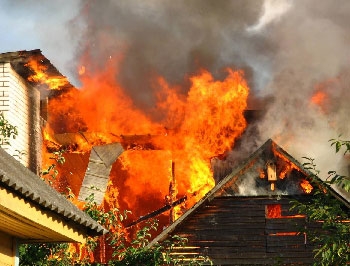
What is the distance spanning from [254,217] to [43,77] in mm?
6886

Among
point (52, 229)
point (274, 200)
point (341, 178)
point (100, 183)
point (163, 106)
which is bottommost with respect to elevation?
point (52, 229)

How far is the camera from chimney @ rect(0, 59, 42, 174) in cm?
1792

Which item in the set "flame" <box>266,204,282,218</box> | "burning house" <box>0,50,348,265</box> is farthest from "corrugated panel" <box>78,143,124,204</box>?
"flame" <box>266,204,282,218</box>

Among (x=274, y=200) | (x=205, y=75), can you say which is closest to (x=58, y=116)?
(x=205, y=75)

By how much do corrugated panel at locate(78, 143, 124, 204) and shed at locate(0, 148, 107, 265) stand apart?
13490 mm

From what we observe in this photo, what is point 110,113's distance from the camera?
988 inches

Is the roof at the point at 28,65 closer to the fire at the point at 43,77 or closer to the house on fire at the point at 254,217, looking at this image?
the fire at the point at 43,77

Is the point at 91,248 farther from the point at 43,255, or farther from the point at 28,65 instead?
the point at 28,65

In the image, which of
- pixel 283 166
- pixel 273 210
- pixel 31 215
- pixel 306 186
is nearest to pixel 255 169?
pixel 283 166

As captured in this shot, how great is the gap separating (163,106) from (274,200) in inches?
346

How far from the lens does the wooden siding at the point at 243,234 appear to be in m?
18.6

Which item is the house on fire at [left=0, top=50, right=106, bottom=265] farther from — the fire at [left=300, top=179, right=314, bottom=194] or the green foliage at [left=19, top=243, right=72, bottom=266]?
the fire at [left=300, top=179, right=314, bottom=194]

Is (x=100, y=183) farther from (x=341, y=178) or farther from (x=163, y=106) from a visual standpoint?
(x=341, y=178)

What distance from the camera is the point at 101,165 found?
23.0 metres
